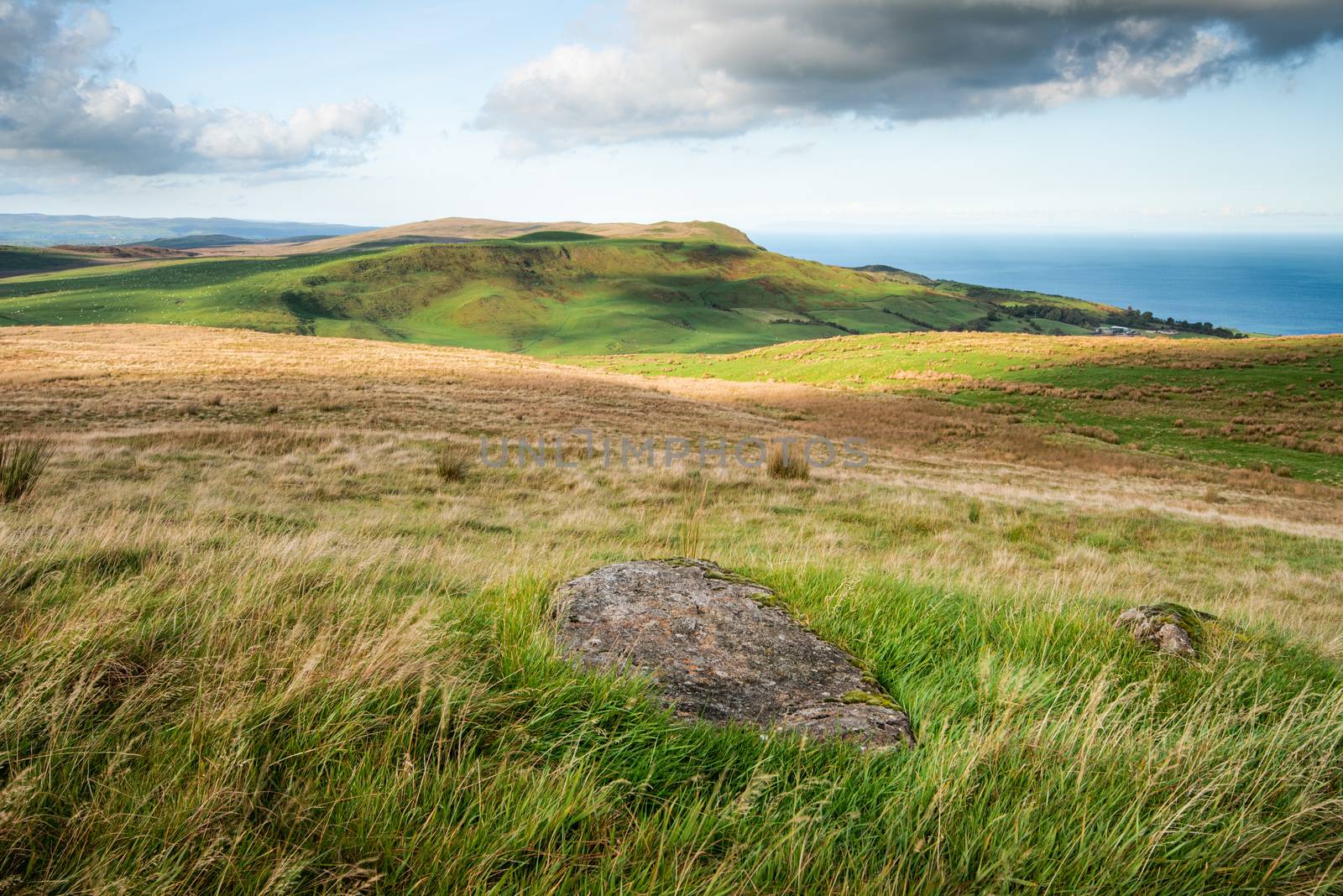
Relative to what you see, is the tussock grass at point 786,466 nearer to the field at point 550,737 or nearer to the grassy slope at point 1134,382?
the field at point 550,737

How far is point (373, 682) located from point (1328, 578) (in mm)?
15333

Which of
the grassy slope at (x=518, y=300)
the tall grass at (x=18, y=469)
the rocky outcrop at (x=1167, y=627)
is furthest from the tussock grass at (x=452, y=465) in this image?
the grassy slope at (x=518, y=300)

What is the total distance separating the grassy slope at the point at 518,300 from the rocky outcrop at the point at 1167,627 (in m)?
105

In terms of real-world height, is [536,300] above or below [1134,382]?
above

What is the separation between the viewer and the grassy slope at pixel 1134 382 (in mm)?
32688

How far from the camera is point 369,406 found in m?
24.8

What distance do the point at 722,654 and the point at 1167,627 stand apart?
126 inches

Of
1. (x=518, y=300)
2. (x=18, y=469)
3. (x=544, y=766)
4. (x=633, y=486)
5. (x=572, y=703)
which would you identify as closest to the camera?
(x=544, y=766)

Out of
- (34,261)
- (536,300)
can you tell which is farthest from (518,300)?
(34,261)

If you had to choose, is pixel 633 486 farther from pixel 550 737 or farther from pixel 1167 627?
pixel 550 737

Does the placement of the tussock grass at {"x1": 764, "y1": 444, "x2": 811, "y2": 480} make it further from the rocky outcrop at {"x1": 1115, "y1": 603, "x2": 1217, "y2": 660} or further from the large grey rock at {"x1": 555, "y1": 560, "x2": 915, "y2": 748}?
the large grey rock at {"x1": 555, "y1": 560, "x2": 915, "y2": 748}

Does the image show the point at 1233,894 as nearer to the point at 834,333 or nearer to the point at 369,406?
the point at 369,406

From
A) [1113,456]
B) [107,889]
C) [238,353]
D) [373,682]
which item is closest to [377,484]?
[373,682]

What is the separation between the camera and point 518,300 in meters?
148
